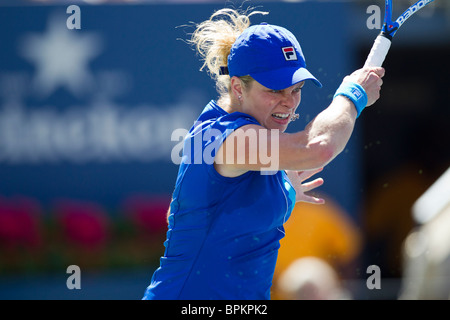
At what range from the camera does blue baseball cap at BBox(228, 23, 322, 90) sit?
2438 millimetres

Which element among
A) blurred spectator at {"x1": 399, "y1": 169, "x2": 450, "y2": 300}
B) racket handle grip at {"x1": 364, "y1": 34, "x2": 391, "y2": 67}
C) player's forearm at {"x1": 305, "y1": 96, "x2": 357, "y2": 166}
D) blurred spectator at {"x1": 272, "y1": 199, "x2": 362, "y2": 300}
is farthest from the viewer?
blurred spectator at {"x1": 272, "y1": 199, "x2": 362, "y2": 300}

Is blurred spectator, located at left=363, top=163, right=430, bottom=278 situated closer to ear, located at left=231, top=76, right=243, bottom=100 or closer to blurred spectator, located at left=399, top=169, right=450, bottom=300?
blurred spectator, located at left=399, top=169, right=450, bottom=300

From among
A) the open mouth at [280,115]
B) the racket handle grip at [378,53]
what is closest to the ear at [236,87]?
the open mouth at [280,115]

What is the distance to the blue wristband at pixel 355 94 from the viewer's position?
2.43 meters

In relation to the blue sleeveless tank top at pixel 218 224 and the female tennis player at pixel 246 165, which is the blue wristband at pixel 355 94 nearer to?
the female tennis player at pixel 246 165

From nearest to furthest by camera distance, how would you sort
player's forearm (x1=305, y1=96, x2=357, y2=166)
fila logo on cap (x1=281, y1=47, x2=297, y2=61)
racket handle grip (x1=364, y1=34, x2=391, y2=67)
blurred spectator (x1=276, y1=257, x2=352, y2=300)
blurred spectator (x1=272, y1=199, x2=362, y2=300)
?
player's forearm (x1=305, y1=96, x2=357, y2=166) < fila logo on cap (x1=281, y1=47, x2=297, y2=61) < racket handle grip (x1=364, y1=34, x2=391, y2=67) < blurred spectator (x1=276, y1=257, x2=352, y2=300) < blurred spectator (x1=272, y1=199, x2=362, y2=300)

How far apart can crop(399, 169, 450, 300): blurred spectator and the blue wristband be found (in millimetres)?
2809

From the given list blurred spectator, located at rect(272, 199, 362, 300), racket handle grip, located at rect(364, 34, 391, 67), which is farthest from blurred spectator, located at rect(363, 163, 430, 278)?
racket handle grip, located at rect(364, 34, 391, 67)

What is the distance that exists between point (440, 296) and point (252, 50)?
308 centimetres

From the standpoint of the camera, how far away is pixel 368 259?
6.21 metres

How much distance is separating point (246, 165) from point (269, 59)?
0.38m

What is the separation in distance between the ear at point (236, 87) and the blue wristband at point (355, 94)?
1.14 feet

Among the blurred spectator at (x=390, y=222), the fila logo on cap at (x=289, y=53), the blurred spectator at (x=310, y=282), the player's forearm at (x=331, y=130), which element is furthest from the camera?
the blurred spectator at (x=390, y=222)
